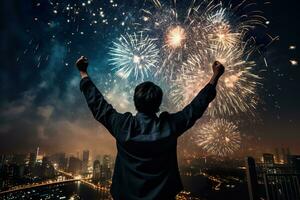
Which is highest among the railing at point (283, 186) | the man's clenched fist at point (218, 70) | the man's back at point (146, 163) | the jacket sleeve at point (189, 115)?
the man's clenched fist at point (218, 70)

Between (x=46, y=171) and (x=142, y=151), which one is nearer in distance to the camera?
(x=142, y=151)

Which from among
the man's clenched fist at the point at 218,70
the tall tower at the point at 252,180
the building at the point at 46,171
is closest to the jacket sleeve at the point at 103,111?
the man's clenched fist at the point at 218,70

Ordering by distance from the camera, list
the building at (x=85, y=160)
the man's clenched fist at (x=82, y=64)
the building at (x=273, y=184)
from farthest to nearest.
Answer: the building at (x=85, y=160), the building at (x=273, y=184), the man's clenched fist at (x=82, y=64)

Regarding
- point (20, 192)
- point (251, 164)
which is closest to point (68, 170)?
point (20, 192)

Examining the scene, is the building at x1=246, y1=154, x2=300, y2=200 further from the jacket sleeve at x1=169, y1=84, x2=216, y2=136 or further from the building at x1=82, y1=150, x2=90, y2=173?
the building at x1=82, y1=150, x2=90, y2=173

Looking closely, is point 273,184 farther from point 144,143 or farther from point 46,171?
point 46,171

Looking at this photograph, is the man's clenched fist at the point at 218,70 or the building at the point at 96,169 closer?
the man's clenched fist at the point at 218,70

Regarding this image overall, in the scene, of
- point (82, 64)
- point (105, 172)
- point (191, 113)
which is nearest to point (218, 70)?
point (191, 113)

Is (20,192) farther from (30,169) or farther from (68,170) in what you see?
(68,170)

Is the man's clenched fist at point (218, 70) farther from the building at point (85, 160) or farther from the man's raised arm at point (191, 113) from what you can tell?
the building at point (85, 160)
